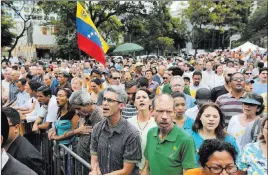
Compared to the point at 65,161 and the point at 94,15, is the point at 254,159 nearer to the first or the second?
the point at 65,161

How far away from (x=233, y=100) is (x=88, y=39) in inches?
105

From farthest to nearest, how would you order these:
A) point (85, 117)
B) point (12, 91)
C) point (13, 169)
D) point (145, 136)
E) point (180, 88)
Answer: point (12, 91) → point (180, 88) → point (85, 117) → point (145, 136) → point (13, 169)

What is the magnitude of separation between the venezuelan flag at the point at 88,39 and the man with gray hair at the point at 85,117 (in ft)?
7.37

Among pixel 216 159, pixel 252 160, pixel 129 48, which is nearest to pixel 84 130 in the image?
pixel 216 159

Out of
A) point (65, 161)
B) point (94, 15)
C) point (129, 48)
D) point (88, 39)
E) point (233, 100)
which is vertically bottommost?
point (65, 161)

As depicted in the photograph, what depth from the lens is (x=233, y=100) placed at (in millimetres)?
5008

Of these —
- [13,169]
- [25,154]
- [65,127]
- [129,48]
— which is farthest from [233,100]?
[129,48]

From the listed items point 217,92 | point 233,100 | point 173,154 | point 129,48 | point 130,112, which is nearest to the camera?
point 173,154

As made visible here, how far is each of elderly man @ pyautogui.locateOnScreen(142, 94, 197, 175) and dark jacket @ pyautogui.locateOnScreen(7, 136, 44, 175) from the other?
35.8 inches

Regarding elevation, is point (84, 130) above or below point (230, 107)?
below

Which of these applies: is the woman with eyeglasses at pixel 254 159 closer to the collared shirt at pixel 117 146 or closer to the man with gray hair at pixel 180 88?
the collared shirt at pixel 117 146

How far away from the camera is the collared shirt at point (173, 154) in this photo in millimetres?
2732

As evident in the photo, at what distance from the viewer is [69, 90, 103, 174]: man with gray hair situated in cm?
368

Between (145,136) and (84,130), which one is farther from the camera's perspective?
(84,130)
